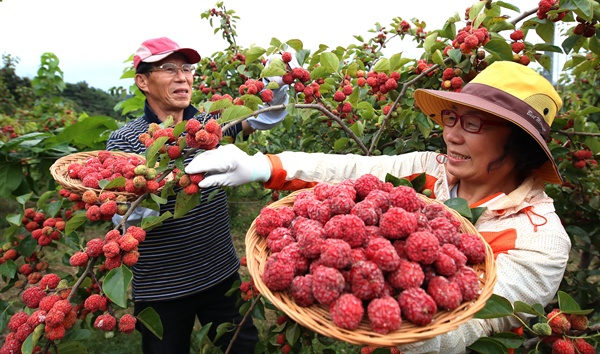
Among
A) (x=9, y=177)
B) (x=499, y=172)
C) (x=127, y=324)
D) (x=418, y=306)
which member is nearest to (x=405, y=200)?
(x=418, y=306)

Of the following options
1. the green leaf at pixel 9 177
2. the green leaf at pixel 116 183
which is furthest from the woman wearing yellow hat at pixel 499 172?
the green leaf at pixel 9 177

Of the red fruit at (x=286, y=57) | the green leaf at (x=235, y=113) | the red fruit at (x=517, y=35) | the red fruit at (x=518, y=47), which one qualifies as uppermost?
the red fruit at (x=286, y=57)

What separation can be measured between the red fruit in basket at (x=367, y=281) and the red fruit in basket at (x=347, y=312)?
0.03 meters

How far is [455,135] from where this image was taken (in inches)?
49.6

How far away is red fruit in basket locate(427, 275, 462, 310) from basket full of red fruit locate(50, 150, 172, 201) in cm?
87

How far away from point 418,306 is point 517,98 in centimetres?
81

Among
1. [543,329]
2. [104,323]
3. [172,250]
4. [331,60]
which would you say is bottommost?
[172,250]

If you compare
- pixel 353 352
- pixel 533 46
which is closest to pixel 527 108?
pixel 533 46

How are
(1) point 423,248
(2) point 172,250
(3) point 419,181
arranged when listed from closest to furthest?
(1) point 423,248 < (3) point 419,181 < (2) point 172,250

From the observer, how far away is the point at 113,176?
4.08 feet

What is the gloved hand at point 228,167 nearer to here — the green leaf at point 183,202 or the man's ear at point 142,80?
the green leaf at point 183,202

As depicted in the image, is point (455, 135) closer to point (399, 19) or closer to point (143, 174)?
point (143, 174)

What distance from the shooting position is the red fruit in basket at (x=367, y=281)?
842mm

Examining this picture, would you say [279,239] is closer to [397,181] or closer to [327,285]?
[327,285]
